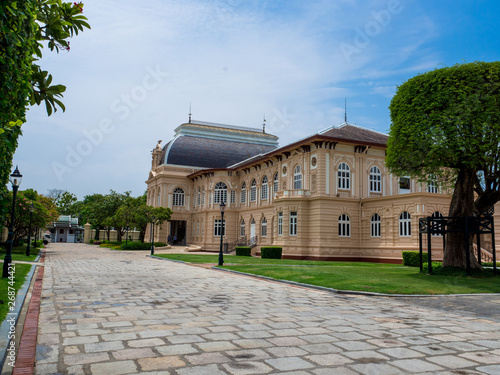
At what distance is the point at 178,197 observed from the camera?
54625 mm

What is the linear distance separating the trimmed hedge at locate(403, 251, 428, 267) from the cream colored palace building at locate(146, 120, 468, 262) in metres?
1.84

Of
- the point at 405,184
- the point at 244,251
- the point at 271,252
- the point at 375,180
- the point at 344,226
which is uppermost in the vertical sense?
the point at 375,180

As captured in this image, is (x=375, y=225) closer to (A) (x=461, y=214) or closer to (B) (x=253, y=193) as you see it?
(A) (x=461, y=214)

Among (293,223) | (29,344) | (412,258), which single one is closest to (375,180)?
(293,223)

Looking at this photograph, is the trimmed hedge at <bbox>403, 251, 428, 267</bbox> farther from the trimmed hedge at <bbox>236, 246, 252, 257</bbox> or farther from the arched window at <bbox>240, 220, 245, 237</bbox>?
the arched window at <bbox>240, 220, 245, 237</bbox>

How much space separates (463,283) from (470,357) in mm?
11062

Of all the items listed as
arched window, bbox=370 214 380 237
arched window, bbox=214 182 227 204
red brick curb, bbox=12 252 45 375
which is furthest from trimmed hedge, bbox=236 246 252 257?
red brick curb, bbox=12 252 45 375

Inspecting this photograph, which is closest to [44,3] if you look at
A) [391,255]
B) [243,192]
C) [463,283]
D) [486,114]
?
[463,283]

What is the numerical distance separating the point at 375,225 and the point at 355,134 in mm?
8271

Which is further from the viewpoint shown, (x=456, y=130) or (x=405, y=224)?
(x=405, y=224)

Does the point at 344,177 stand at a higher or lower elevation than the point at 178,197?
higher

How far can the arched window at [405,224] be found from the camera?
29.4m

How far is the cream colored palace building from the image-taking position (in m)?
30.6

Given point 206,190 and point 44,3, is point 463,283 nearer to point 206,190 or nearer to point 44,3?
point 44,3
